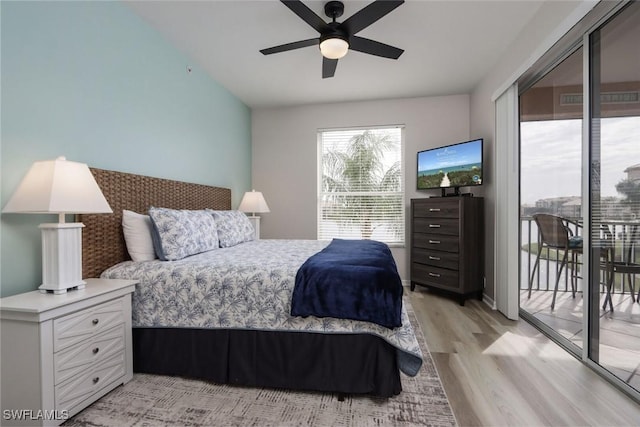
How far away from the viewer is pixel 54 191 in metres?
1.48

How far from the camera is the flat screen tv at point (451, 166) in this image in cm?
340

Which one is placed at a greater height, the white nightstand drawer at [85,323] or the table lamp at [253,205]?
the table lamp at [253,205]

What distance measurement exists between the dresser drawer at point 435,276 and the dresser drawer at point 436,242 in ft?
0.82

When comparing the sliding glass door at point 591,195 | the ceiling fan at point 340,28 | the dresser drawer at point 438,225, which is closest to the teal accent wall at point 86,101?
the ceiling fan at point 340,28

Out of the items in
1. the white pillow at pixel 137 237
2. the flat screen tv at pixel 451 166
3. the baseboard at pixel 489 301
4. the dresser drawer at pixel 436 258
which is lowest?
the baseboard at pixel 489 301

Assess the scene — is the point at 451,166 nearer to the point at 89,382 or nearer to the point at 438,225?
the point at 438,225

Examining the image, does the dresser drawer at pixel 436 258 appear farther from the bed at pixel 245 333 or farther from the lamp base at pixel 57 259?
the lamp base at pixel 57 259

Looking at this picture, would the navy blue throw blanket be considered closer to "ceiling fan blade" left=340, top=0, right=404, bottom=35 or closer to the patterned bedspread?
the patterned bedspread

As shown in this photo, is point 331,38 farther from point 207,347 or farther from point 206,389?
point 206,389

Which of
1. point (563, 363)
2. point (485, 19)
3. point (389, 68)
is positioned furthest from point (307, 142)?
point (563, 363)

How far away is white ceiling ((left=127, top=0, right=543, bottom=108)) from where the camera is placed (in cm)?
231

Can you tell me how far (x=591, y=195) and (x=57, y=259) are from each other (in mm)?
3251

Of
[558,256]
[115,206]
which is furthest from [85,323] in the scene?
[558,256]

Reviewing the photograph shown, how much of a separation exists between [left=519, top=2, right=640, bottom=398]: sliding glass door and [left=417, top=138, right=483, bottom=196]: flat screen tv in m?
0.67
